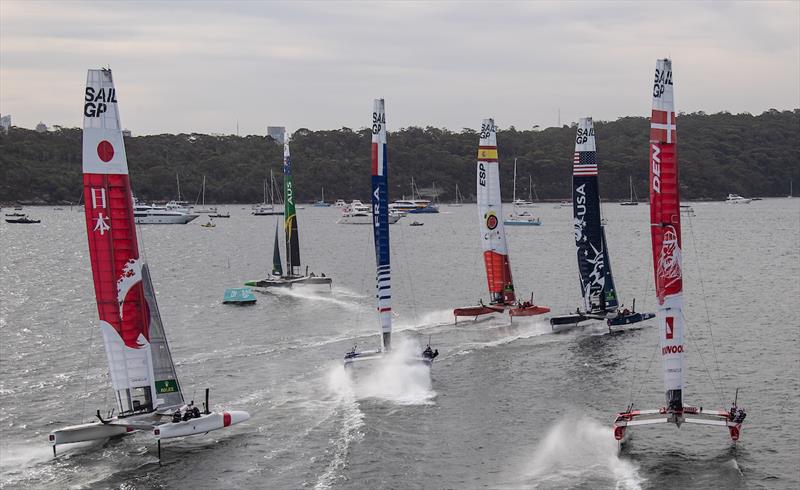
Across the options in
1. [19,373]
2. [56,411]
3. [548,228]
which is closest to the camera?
[56,411]

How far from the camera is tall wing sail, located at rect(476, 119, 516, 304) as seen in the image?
2264 inches

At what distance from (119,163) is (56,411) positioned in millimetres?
12062

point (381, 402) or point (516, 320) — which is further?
point (516, 320)

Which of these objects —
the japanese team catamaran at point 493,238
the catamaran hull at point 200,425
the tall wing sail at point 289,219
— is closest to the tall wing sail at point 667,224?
the catamaran hull at point 200,425

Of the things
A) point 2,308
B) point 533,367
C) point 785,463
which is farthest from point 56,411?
point 2,308

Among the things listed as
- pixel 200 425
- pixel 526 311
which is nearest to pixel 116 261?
pixel 200 425

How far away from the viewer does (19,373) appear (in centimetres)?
4428

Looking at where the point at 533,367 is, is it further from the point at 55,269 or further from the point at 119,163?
the point at 55,269

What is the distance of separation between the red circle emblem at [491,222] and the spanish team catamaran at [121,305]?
28817mm

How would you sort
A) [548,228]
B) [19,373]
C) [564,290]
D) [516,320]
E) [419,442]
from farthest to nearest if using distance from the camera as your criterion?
[548,228]
[564,290]
[516,320]
[19,373]
[419,442]

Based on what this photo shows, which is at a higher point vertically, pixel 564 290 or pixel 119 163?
pixel 119 163

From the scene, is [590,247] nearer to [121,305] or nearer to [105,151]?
[121,305]

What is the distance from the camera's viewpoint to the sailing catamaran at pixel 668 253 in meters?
30.1

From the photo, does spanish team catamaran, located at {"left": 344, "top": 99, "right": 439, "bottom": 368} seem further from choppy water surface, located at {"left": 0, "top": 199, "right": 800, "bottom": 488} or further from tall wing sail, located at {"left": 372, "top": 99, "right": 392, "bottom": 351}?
choppy water surface, located at {"left": 0, "top": 199, "right": 800, "bottom": 488}
